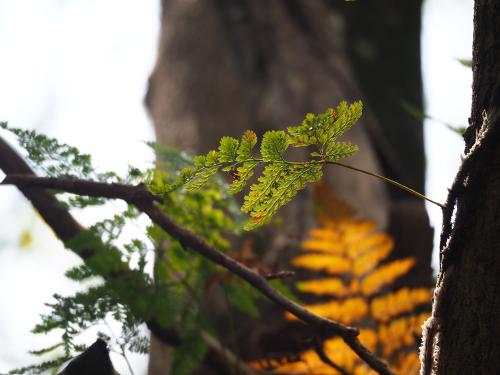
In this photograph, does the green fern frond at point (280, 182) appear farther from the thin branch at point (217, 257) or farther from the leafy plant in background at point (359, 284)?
the leafy plant in background at point (359, 284)

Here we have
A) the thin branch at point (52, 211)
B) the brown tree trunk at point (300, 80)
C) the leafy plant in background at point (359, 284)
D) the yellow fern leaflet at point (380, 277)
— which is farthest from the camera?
the brown tree trunk at point (300, 80)

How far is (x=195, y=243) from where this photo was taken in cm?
83

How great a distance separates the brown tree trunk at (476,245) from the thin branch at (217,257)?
15cm

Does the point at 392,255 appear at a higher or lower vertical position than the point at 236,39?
A: lower

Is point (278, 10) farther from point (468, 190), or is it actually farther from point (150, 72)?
point (468, 190)

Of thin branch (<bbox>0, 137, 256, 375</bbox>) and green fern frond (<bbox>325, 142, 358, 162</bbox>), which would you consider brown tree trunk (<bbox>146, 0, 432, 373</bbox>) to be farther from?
green fern frond (<bbox>325, 142, 358, 162</bbox>)

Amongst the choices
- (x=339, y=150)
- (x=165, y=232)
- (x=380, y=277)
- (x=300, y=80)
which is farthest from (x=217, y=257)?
(x=300, y=80)

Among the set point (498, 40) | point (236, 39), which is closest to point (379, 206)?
point (236, 39)

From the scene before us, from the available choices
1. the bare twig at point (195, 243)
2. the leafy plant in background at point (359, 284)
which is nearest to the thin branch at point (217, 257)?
the bare twig at point (195, 243)

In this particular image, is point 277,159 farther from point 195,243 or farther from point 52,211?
point 52,211

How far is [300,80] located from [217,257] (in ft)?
5.66

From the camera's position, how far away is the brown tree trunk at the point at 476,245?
22.1 inches

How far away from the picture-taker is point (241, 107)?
250 cm

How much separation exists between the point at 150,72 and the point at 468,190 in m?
2.61
